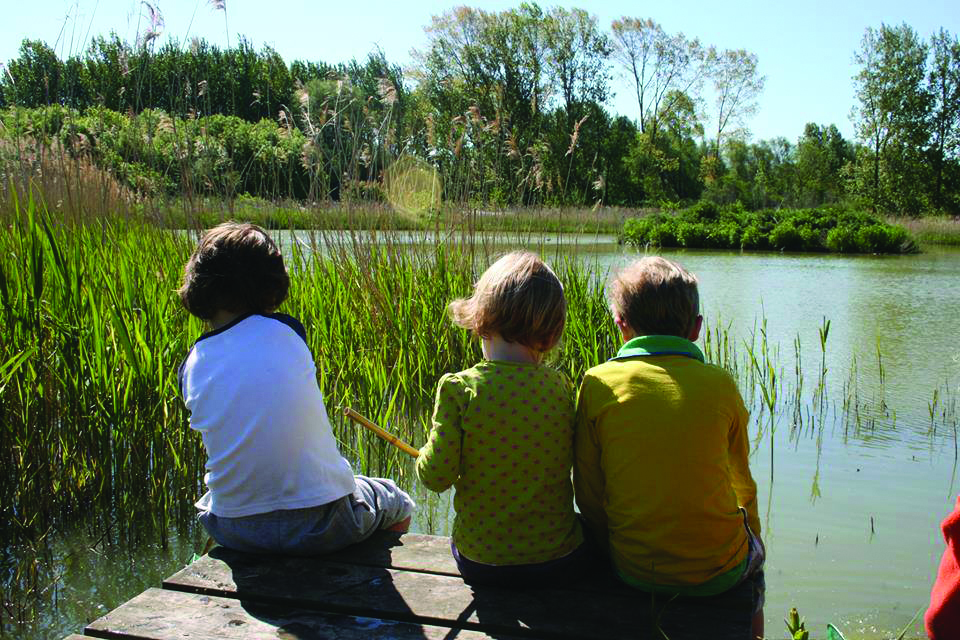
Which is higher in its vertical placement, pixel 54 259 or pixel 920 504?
pixel 54 259

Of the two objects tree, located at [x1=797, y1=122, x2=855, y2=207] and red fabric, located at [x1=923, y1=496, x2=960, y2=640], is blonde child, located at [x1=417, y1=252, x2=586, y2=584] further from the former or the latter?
tree, located at [x1=797, y1=122, x2=855, y2=207]

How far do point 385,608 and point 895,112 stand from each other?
36053 millimetres

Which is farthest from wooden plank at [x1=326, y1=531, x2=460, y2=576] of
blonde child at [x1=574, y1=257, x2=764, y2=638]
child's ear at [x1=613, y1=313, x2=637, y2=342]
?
child's ear at [x1=613, y1=313, x2=637, y2=342]

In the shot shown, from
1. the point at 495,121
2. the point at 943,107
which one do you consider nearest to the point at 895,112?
the point at 943,107

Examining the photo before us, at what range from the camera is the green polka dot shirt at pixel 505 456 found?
5.52 feet

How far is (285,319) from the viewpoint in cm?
194

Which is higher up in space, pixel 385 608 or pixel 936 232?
pixel 936 232

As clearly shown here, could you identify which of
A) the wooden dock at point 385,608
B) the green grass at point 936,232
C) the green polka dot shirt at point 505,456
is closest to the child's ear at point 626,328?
the green polka dot shirt at point 505,456

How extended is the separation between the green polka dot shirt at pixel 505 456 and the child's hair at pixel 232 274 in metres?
0.51

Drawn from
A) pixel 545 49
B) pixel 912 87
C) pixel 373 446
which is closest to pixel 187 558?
pixel 373 446

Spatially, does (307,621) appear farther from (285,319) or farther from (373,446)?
(373,446)

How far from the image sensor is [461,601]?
164cm

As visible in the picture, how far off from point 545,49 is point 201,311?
23971 mm

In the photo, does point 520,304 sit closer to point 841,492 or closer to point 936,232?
point 841,492
